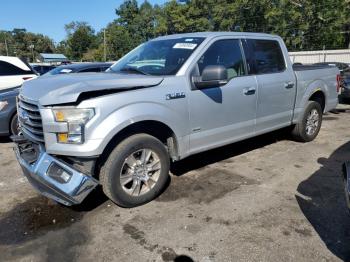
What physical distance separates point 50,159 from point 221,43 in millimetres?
2699

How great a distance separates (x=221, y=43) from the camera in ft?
16.0

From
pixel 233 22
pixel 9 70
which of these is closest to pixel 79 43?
pixel 233 22

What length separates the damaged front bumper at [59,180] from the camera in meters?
3.52

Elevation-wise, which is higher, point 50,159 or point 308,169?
point 50,159

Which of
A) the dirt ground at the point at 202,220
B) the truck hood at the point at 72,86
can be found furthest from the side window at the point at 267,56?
the truck hood at the point at 72,86

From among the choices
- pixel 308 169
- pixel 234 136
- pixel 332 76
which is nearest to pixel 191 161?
pixel 234 136

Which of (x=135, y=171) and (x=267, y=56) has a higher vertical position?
(x=267, y=56)

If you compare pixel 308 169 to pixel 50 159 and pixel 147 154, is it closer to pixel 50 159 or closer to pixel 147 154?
Result: pixel 147 154

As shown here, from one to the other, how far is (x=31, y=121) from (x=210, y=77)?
2.09 m

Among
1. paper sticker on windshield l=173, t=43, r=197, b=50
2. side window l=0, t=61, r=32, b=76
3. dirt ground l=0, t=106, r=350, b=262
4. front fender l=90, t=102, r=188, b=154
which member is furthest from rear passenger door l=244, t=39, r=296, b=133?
side window l=0, t=61, r=32, b=76

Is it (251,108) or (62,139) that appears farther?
(251,108)

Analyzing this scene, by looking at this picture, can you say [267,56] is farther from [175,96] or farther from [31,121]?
[31,121]

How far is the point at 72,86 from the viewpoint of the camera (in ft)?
11.8

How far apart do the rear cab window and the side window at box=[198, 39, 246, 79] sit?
176 millimetres
